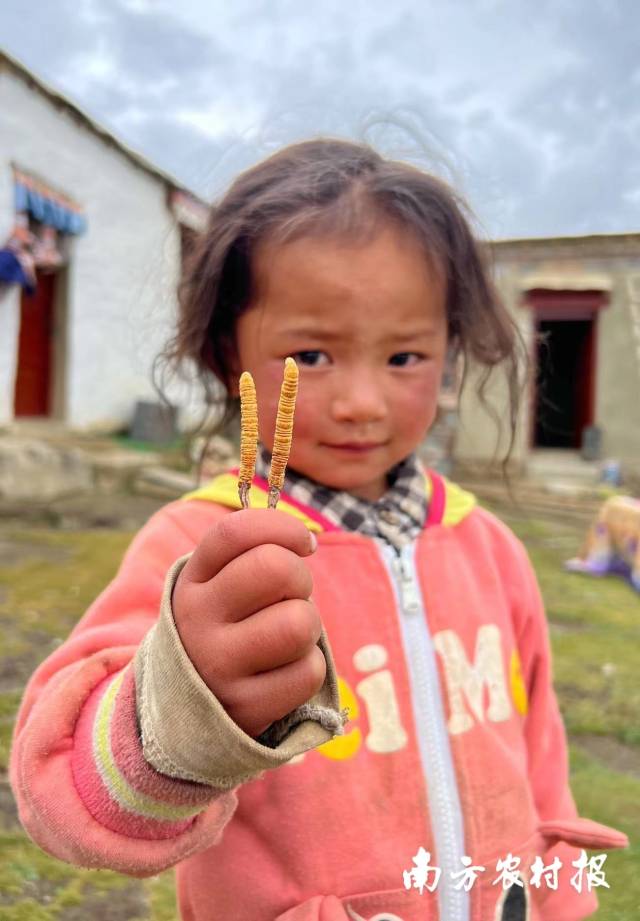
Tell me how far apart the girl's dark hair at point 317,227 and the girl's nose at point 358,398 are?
7.5 inches

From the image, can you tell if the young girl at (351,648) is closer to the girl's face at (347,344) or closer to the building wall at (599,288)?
the girl's face at (347,344)

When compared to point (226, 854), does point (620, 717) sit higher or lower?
lower

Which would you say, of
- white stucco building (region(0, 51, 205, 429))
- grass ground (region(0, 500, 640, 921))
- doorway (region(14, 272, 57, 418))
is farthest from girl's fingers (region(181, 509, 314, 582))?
doorway (region(14, 272, 57, 418))

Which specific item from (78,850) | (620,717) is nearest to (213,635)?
(78,850)

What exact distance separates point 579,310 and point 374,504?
10.0 meters

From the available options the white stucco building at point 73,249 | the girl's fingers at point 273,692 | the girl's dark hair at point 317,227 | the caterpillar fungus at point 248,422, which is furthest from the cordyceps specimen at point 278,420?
the white stucco building at point 73,249

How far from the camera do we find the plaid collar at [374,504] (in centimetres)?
109

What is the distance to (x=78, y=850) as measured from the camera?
66 cm

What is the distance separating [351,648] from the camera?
3.26 feet

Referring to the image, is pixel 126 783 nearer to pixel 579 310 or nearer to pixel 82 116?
pixel 82 116

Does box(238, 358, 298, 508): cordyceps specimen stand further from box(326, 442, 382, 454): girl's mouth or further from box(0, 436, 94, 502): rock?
box(0, 436, 94, 502): rock

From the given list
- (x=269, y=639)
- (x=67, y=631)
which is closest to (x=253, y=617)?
(x=269, y=639)

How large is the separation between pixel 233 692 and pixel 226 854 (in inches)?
18.2

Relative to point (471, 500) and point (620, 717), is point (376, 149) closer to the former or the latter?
point (471, 500)
